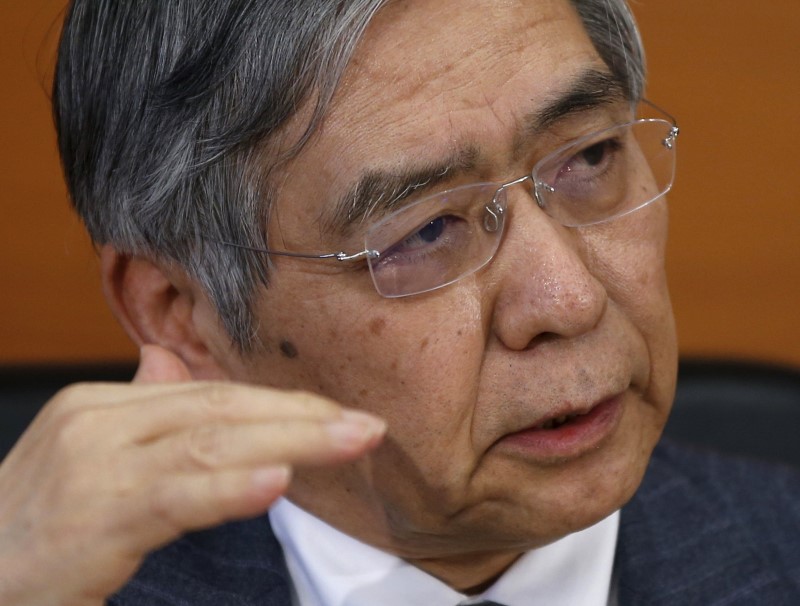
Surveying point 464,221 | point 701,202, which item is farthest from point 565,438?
point 701,202

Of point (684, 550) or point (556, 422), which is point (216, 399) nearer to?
point (556, 422)

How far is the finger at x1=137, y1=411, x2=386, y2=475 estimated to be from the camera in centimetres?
116

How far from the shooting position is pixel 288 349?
1688 mm

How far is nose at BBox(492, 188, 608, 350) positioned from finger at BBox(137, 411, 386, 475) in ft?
1.41

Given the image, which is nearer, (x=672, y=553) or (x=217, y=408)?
(x=217, y=408)

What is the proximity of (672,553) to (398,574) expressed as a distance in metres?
0.50

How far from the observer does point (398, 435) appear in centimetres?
160

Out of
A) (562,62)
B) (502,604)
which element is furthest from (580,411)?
(562,62)

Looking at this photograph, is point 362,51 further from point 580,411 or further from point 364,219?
point 580,411

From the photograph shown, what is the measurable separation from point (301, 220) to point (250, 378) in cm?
30

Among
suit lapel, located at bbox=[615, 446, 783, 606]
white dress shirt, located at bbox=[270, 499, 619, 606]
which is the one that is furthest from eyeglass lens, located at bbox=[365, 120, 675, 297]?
suit lapel, located at bbox=[615, 446, 783, 606]

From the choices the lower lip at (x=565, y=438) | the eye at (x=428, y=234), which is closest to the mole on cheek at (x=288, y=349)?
the eye at (x=428, y=234)

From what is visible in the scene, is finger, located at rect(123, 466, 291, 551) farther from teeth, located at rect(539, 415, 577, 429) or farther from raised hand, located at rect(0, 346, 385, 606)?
teeth, located at rect(539, 415, 577, 429)

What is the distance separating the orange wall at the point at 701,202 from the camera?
9.29ft
